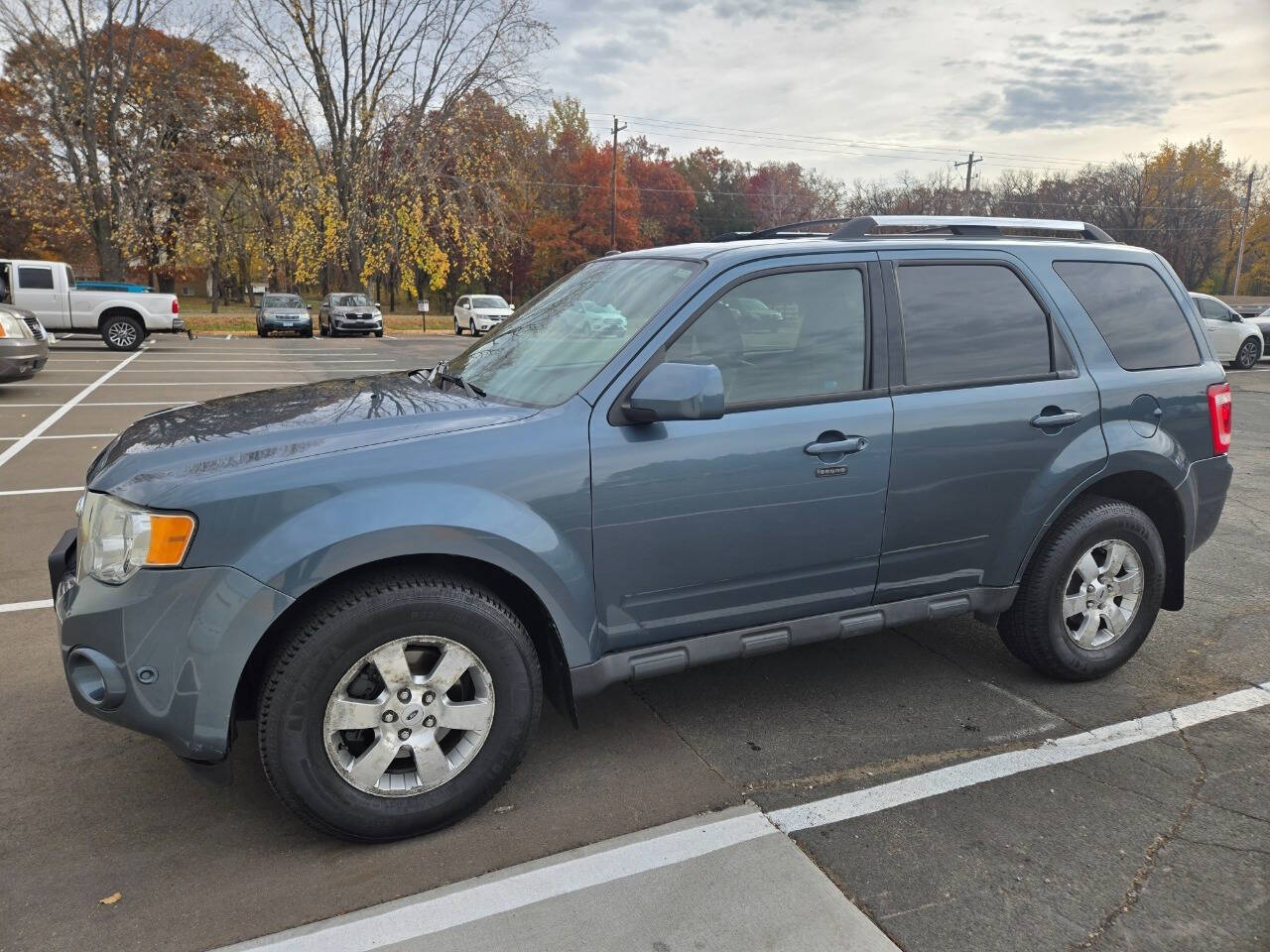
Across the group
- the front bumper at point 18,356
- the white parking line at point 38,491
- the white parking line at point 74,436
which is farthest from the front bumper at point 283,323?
the white parking line at point 38,491

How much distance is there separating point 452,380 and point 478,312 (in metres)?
28.3

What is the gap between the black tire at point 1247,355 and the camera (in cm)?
2133

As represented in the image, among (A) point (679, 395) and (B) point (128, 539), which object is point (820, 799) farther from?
(B) point (128, 539)

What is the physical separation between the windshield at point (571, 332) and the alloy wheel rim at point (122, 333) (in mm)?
19576

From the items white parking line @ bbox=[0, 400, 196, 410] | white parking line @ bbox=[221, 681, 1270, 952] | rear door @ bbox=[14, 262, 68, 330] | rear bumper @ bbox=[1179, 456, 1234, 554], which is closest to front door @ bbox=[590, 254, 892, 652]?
white parking line @ bbox=[221, 681, 1270, 952]

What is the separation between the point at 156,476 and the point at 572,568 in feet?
4.18

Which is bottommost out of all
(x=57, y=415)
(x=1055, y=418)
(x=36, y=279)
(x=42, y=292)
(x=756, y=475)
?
(x=57, y=415)

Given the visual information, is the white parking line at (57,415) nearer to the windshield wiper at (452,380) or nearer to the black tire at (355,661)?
the windshield wiper at (452,380)

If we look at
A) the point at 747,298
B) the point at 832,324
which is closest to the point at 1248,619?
the point at 832,324

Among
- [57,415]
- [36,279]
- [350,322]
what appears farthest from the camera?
[350,322]

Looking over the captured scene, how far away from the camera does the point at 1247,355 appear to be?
21516mm

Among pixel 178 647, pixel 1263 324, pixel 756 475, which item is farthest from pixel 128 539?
pixel 1263 324

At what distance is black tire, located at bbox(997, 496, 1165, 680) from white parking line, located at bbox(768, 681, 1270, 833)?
1.14 feet

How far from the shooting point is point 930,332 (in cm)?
358
